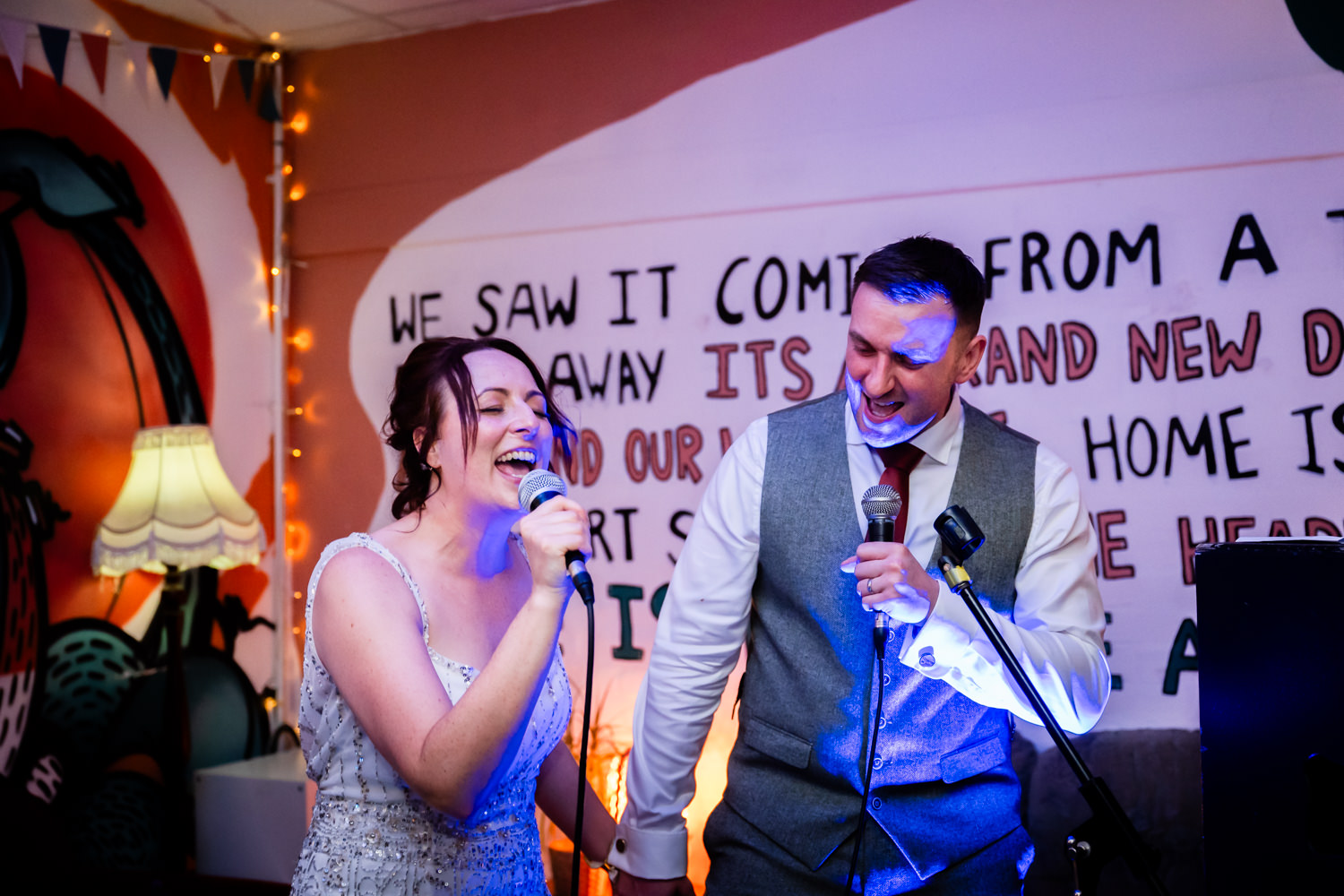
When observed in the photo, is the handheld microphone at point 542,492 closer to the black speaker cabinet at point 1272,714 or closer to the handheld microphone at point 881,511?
the handheld microphone at point 881,511

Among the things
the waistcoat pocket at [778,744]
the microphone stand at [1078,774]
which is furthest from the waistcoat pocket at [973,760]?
the microphone stand at [1078,774]

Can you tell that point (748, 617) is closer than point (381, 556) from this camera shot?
No

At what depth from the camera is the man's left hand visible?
1.51 m

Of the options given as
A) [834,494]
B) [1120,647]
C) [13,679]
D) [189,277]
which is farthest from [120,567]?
[1120,647]

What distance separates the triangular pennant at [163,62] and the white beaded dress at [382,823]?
9.03 ft

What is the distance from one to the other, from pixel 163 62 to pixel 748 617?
3.10 meters

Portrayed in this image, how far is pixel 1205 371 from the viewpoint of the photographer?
2.99 metres

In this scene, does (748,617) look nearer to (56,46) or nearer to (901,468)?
(901,468)

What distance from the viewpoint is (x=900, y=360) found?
74.9 inches

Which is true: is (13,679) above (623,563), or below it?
below

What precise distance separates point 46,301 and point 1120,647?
11.3 feet

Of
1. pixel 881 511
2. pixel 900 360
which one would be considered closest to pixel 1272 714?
pixel 881 511

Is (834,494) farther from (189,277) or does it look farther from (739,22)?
(189,277)

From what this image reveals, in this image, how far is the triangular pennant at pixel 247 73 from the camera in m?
4.06
